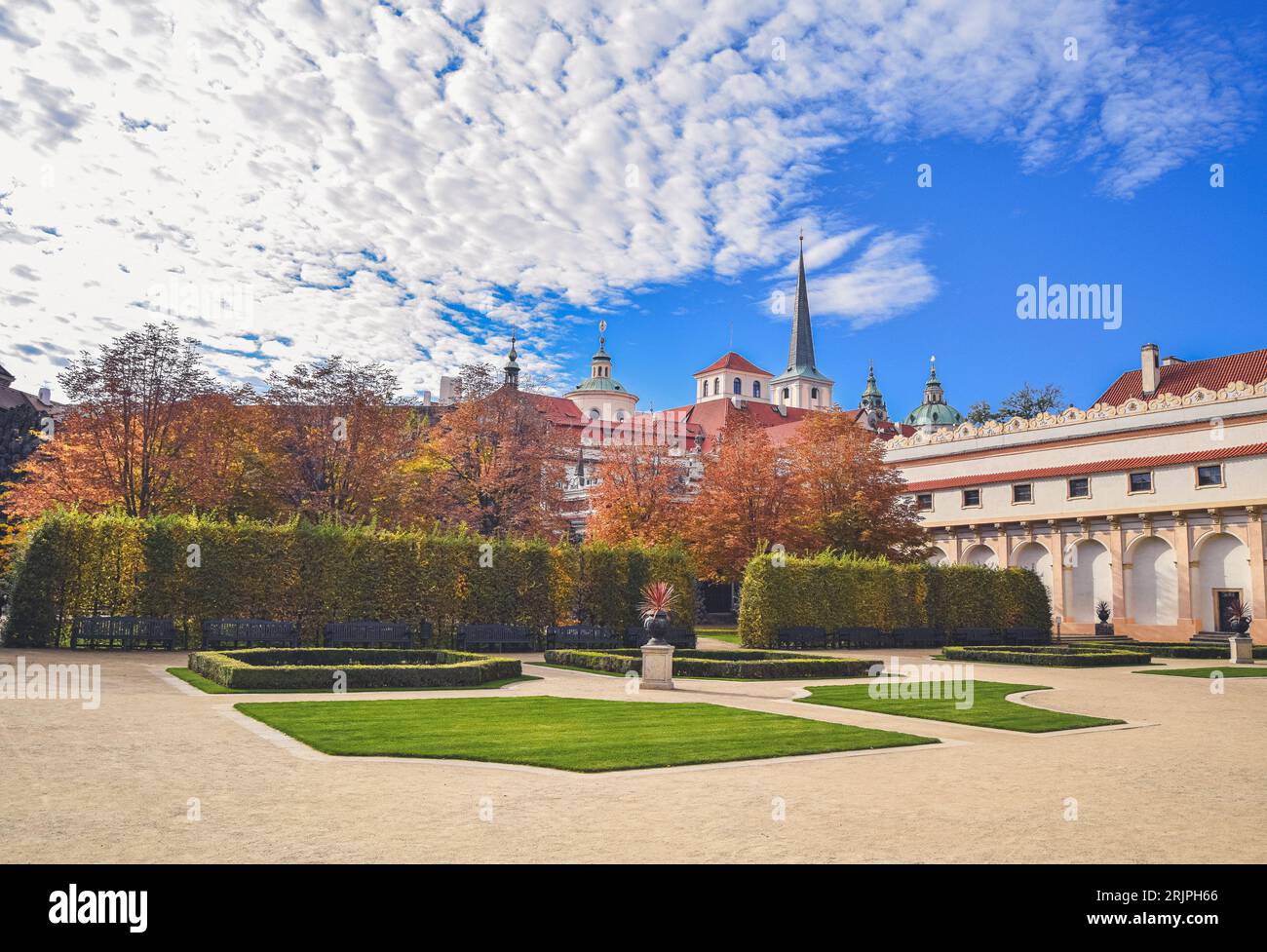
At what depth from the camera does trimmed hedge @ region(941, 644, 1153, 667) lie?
106 ft

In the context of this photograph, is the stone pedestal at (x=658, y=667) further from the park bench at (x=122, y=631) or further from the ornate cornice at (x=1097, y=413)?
the ornate cornice at (x=1097, y=413)

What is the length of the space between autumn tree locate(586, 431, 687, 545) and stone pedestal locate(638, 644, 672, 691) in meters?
29.9

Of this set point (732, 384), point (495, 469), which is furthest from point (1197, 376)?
point (732, 384)

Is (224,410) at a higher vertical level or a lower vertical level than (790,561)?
higher

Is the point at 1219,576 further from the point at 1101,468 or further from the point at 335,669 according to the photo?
the point at 335,669

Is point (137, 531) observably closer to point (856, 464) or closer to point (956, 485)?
point (856, 464)

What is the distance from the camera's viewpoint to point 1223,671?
31.9 m

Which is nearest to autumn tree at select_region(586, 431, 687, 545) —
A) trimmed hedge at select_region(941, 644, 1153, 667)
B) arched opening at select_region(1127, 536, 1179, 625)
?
trimmed hedge at select_region(941, 644, 1153, 667)

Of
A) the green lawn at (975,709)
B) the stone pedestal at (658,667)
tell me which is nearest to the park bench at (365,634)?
Result: the stone pedestal at (658,667)

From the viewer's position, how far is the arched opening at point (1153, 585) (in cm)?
5416

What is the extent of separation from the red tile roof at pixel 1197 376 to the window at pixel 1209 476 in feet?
20.1
